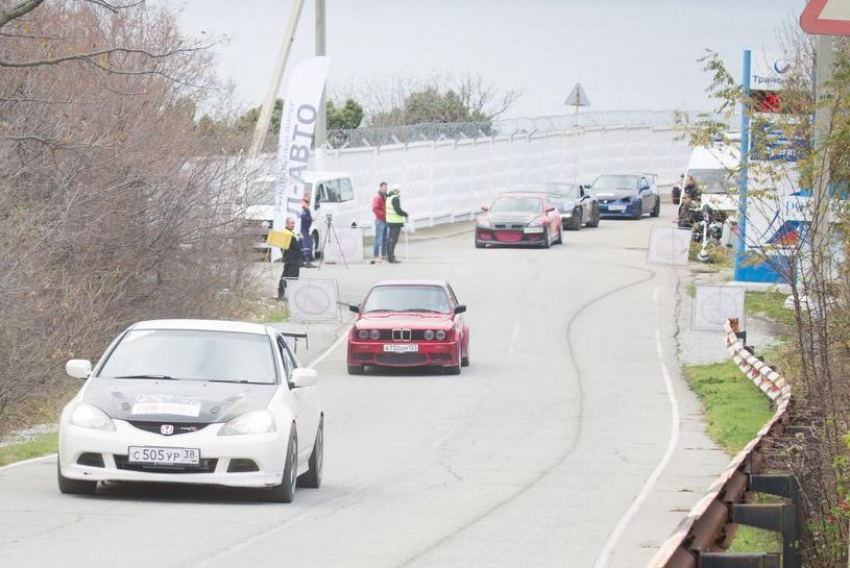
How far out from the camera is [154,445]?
1228cm

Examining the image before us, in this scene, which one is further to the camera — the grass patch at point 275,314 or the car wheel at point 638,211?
the car wheel at point 638,211

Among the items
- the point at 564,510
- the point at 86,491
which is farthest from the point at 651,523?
the point at 86,491

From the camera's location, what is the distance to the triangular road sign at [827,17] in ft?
19.9

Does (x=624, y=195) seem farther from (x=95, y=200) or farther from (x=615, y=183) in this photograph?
(x=95, y=200)

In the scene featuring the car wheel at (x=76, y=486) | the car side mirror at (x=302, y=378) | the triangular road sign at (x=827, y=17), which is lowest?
the car wheel at (x=76, y=486)

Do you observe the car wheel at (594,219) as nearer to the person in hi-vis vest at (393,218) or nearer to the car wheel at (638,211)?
the car wheel at (638,211)

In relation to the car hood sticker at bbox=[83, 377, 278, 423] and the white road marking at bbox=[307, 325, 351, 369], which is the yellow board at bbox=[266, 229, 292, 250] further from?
the car hood sticker at bbox=[83, 377, 278, 423]

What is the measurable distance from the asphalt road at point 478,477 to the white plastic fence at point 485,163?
43.5 feet

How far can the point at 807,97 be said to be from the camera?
16.5 m

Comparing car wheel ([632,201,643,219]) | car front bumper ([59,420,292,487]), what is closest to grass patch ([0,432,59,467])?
car front bumper ([59,420,292,487])

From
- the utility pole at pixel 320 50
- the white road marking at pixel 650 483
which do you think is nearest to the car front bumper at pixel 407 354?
the white road marking at pixel 650 483

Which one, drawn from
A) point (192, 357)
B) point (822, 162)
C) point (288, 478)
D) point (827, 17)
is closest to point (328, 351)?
point (192, 357)

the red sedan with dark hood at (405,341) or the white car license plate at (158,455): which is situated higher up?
the white car license plate at (158,455)

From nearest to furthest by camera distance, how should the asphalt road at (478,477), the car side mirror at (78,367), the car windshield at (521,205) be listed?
the asphalt road at (478,477) < the car side mirror at (78,367) < the car windshield at (521,205)
